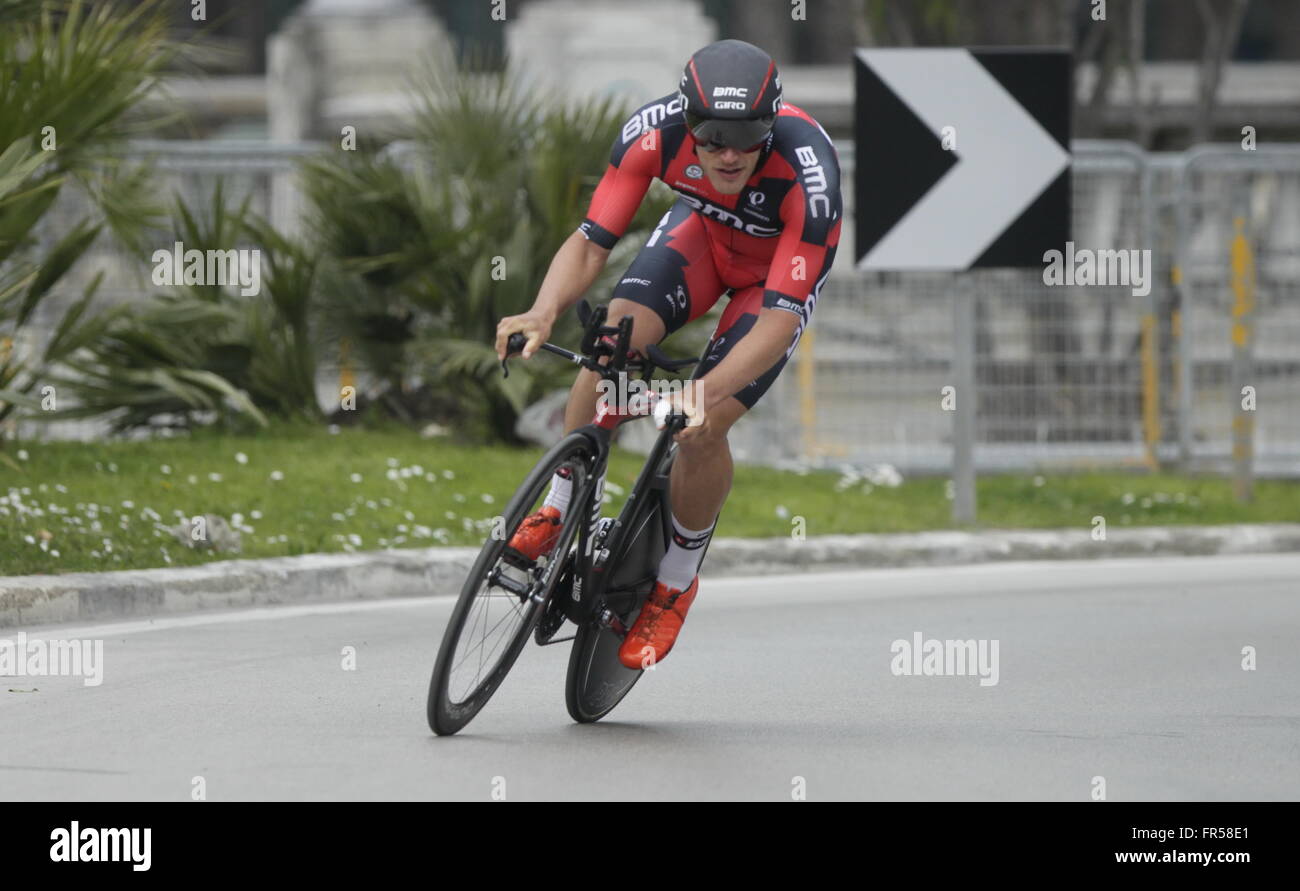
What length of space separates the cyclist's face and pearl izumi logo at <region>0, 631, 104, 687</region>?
8.54ft

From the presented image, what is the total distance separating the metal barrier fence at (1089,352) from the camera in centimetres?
1466

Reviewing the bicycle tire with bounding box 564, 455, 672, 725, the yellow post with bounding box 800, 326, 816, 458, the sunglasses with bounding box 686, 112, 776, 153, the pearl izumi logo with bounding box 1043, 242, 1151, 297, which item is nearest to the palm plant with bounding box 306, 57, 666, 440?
the yellow post with bounding box 800, 326, 816, 458

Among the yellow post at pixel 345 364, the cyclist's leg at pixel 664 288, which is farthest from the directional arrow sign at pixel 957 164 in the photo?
the cyclist's leg at pixel 664 288

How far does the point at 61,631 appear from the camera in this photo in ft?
27.8

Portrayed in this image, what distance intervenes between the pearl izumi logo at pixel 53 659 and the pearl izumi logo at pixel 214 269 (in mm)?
4803

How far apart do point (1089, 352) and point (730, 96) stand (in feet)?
29.3

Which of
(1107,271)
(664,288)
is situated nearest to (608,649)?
(664,288)

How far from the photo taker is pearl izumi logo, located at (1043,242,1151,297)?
14398 millimetres

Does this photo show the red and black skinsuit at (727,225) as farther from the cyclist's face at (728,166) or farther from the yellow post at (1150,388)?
the yellow post at (1150,388)

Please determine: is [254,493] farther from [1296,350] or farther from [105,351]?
[1296,350]
